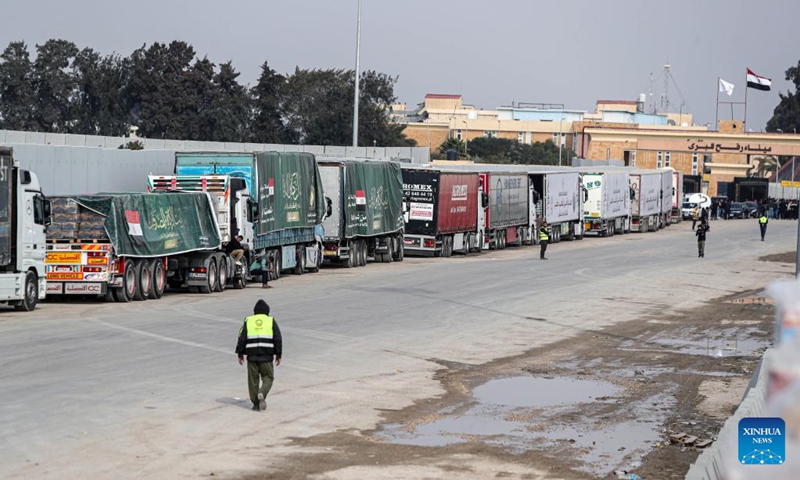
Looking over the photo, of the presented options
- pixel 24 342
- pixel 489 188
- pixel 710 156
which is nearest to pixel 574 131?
pixel 710 156

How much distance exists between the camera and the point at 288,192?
3834 centimetres

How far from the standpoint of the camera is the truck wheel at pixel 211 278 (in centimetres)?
3241

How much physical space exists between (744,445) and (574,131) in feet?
482

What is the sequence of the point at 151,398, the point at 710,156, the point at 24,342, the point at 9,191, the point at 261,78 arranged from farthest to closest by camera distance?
the point at 710,156
the point at 261,78
the point at 9,191
the point at 24,342
the point at 151,398

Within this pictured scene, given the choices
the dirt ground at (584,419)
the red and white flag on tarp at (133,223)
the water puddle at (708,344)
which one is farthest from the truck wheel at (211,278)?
the water puddle at (708,344)

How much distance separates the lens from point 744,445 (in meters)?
5.84

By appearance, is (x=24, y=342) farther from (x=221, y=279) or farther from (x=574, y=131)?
(x=574, y=131)

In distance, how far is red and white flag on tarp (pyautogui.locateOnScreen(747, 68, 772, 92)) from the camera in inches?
4791

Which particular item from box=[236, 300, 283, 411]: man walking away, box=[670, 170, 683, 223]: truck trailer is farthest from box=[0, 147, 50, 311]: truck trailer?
box=[670, 170, 683, 223]: truck trailer

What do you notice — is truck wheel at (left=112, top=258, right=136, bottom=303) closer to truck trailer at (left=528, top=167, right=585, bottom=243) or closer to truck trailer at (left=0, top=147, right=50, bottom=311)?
truck trailer at (left=0, top=147, right=50, bottom=311)

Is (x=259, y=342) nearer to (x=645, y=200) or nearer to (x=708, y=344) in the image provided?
(x=708, y=344)

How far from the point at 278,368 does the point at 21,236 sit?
10095 millimetres

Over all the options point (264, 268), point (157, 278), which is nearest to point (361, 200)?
point (264, 268)

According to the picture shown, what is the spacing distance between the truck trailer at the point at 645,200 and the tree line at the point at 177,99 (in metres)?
31.0
